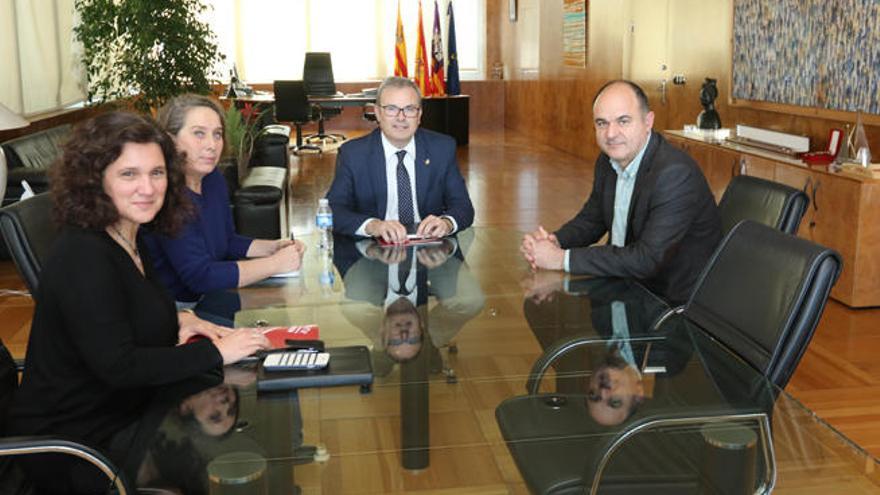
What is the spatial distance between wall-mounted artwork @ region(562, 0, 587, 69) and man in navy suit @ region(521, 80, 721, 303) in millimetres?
7916

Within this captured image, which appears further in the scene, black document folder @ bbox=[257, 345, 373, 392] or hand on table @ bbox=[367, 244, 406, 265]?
hand on table @ bbox=[367, 244, 406, 265]

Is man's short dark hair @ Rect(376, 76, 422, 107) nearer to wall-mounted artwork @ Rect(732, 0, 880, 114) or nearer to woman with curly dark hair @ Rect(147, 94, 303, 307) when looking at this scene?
woman with curly dark hair @ Rect(147, 94, 303, 307)

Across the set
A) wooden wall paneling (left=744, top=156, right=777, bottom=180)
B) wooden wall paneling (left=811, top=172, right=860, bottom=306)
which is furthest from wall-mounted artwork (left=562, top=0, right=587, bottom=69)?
wooden wall paneling (left=811, top=172, right=860, bottom=306)

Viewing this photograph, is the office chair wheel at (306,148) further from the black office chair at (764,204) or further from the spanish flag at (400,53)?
the black office chair at (764,204)

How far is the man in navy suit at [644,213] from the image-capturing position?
9.51 ft

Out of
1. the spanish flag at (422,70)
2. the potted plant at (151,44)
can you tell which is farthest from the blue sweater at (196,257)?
the spanish flag at (422,70)

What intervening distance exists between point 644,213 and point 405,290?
33.8 inches

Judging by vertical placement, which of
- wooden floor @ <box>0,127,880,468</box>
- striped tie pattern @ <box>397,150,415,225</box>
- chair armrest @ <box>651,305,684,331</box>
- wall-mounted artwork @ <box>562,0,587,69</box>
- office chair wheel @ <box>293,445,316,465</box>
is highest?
wall-mounted artwork @ <box>562,0,587,69</box>

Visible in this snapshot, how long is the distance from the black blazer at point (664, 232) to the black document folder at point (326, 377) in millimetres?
1082

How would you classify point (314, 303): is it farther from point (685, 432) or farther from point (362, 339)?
point (685, 432)

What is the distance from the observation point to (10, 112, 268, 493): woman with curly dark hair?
6.11 ft

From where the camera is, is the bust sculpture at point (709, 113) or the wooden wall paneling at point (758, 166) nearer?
the wooden wall paneling at point (758, 166)

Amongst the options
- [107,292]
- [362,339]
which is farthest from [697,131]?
[107,292]

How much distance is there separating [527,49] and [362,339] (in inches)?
465
